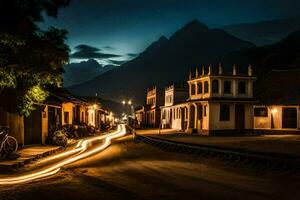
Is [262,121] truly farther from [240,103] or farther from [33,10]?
[33,10]

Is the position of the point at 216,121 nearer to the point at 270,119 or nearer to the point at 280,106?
the point at 270,119

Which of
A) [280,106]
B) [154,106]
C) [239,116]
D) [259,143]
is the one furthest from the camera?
[154,106]

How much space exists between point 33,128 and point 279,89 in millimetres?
32574

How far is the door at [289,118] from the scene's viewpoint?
45.1 meters

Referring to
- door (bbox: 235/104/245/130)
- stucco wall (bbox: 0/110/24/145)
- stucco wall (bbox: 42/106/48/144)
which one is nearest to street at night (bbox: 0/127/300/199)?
stucco wall (bbox: 0/110/24/145)

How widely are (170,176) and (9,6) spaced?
8.46 metres

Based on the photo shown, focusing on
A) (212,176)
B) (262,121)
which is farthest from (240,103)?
(212,176)

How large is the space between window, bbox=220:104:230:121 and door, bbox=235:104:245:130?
109cm

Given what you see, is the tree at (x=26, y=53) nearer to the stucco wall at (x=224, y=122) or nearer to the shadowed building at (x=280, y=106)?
the stucco wall at (x=224, y=122)

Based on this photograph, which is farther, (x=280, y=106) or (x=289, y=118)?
(x=289, y=118)

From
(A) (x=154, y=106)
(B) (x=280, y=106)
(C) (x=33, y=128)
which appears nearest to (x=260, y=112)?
(B) (x=280, y=106)

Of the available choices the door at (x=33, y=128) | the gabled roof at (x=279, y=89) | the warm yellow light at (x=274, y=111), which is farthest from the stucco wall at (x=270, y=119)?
the door at (x=33, y=128)

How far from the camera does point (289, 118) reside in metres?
45.4

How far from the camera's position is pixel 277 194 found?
10703 millimetres
